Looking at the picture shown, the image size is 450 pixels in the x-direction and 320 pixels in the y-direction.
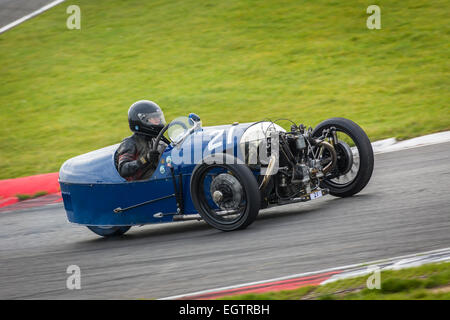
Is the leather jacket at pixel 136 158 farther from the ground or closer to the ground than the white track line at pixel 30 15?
→ closer to the ground

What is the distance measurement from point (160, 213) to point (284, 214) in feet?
4.38

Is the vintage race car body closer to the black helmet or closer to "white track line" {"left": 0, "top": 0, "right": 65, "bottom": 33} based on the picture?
the black helmet

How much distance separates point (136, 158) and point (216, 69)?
32.6 feet

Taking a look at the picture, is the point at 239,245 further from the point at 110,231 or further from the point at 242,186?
the point at 110,231

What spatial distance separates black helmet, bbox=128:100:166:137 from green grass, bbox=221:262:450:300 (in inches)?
120

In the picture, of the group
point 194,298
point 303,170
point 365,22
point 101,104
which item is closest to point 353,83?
point 365,22

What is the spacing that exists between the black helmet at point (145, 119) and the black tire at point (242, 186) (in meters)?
1.00

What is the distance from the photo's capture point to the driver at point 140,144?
6898 millimetres

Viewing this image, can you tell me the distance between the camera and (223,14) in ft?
65.0

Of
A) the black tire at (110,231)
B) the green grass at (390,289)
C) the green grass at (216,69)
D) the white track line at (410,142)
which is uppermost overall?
the green grass at (216,69)

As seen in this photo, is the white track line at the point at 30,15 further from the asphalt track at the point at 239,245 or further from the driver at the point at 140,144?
the driver at the point at 140,144

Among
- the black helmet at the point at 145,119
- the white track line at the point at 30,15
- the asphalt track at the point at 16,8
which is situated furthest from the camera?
the asphalt track at the point at 16,8

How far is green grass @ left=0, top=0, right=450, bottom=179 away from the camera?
1327 cm

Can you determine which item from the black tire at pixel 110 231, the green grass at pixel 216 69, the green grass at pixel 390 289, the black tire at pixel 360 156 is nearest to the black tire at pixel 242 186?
the black tire at pixel 360 156
